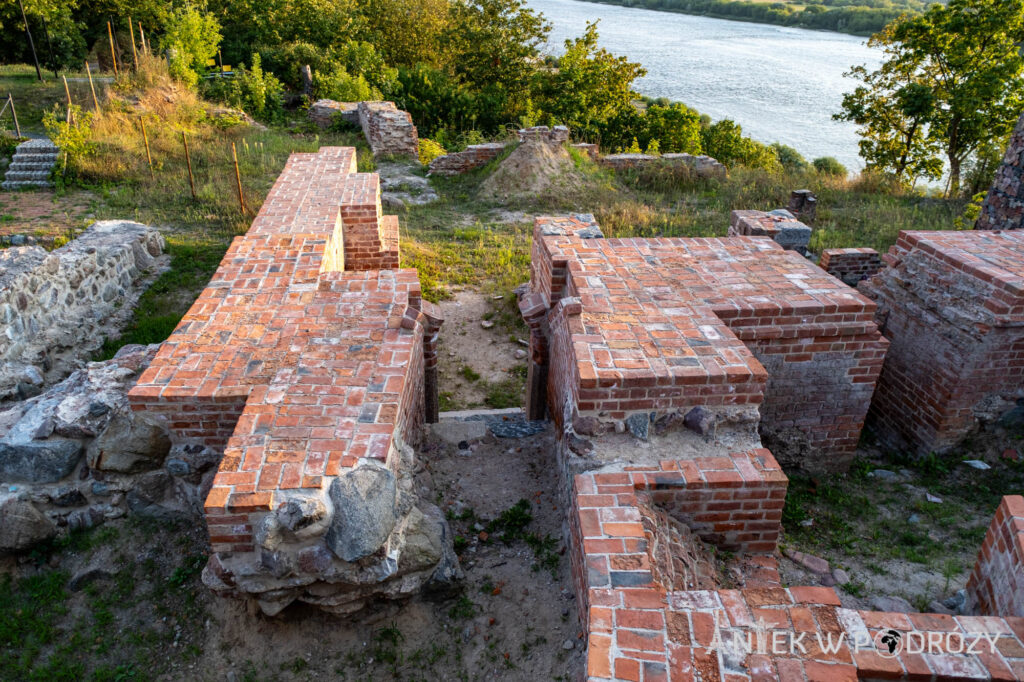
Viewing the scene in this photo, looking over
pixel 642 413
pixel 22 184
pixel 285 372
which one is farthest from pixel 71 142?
pixel 642 413

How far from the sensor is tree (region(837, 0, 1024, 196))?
14.0 meters

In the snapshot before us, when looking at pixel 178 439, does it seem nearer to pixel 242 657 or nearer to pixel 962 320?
pixel 242 657

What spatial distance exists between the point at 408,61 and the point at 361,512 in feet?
70.1

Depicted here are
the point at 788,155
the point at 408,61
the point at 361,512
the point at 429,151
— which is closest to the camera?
the point at 361,512

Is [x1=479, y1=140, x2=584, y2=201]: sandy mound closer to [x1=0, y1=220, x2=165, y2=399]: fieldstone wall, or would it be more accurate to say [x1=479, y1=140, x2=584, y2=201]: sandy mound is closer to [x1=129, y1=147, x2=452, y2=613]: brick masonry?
[x1=0, y1=220, x2=165, y2=399]: fieldstone wall

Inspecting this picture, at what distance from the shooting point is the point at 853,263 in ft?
26.8

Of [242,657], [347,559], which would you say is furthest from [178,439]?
[347,559]

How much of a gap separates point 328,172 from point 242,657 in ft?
21.5

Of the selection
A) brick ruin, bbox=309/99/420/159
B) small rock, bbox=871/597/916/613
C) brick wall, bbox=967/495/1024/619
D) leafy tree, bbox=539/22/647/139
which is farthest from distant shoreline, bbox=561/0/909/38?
brick wall, bbox=967/495/1024/619

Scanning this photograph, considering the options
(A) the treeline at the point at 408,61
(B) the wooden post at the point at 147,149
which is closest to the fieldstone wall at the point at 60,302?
(B) the wooden post at the point at 147,149

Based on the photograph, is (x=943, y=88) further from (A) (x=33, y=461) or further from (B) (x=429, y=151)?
(A) (x=33, y=461)

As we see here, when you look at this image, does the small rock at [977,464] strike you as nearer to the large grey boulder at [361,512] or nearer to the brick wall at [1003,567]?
the brick wall at [1003,567]

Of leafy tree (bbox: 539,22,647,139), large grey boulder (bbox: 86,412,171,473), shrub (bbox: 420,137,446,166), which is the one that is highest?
leafy tree (bbox: 539,22,647,139)

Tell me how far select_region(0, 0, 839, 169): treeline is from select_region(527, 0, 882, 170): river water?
2.95 m
